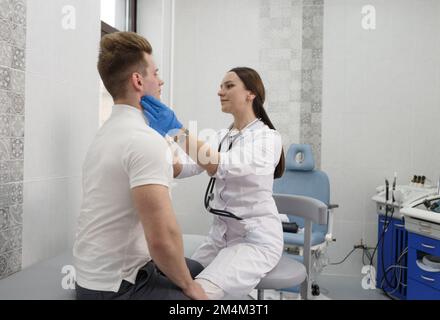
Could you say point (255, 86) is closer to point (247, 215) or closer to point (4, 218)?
point (247, 215)

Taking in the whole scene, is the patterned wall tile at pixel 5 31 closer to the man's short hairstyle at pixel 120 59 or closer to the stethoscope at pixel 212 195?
the man's short hairstyle at pixel 120 59

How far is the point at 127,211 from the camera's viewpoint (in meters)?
0.98

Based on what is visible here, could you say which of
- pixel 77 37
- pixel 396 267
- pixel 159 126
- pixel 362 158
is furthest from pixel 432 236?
pixel 77 37

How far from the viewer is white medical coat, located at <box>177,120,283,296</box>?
129 centimetres

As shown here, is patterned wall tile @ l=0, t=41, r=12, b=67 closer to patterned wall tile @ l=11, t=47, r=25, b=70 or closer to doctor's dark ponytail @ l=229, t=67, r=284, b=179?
patterned wall tile @ l=11, t=47, r=25, b=70

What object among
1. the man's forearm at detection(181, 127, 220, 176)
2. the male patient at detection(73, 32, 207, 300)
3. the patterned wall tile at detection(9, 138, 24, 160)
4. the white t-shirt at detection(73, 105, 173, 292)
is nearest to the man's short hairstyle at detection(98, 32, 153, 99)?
the male patient at detection(73, 32, 207, 300)

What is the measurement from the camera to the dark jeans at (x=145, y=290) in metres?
0.97

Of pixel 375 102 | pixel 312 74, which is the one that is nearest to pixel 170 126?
pixel 312 74

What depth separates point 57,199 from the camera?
1.46 meters

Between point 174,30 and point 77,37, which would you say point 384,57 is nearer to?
point 174,30

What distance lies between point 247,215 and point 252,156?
0.79ft

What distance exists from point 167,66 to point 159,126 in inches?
82.7

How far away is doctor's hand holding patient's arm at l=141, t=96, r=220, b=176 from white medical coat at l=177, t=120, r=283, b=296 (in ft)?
0.15

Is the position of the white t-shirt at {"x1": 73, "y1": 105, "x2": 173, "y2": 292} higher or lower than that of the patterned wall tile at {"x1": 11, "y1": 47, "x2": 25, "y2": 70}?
lower
